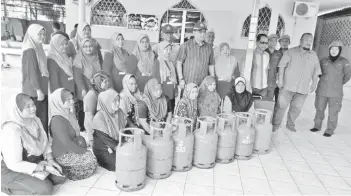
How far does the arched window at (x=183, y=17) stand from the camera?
6535mm

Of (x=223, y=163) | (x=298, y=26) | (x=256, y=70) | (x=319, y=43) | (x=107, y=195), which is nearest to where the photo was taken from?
(x=107, y=195)

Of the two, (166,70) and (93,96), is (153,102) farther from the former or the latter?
(166,70)

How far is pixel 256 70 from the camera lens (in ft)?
13.3

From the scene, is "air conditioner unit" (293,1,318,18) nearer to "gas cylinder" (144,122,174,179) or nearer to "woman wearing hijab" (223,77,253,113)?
"woman wearing hijab" (223,77,253,113)

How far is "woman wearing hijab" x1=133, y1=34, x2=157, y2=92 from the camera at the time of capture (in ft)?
11.7

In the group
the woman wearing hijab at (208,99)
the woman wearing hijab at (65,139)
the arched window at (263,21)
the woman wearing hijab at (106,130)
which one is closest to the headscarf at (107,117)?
the woman wearing hijab at (106,130)

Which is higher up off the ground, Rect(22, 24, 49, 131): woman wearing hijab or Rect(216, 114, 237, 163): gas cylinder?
Rect(22, 24, 49, 131): woman wearing hijab

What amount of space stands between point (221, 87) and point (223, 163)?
1170 mm

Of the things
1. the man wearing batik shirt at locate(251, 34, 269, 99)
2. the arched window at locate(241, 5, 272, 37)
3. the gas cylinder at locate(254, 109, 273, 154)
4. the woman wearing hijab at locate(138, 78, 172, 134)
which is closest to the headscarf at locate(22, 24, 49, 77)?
the woman wearing hijab at locate(138, 78, 172, 134)

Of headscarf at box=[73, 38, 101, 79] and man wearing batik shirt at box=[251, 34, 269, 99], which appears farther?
man wearing batik shirt at box=[251, 34, 269, 99]

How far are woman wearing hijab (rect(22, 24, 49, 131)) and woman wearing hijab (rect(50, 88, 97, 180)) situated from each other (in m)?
0.61

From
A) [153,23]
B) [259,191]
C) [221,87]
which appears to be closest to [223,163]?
[259,191]

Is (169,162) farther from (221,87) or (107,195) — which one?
(221,87)

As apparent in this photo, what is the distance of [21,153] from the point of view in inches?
79.8
